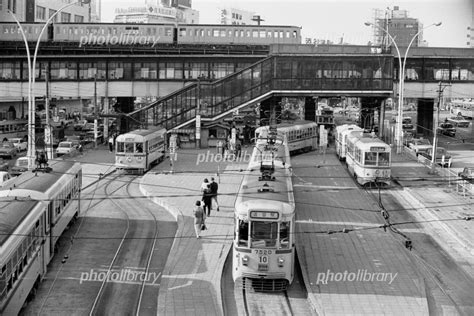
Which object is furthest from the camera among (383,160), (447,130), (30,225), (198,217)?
(447,130)

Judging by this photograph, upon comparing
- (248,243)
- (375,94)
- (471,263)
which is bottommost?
(471,263)

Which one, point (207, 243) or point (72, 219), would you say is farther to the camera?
point (72, 219)

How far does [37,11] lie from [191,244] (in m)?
95.2

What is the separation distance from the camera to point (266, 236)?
2072 cm

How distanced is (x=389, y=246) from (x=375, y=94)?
3620 centimetres

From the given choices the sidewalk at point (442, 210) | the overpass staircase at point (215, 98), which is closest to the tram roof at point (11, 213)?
the sidewalk at point (442, 210)

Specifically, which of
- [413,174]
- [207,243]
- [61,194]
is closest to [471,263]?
[207,243]

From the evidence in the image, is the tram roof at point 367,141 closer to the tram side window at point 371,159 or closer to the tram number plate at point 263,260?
the tram side window at point 371,159

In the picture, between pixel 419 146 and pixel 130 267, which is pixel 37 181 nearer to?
pixel 130 267

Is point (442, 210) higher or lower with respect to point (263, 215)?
lower

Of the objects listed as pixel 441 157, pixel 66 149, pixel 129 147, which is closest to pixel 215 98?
pixel 66 149

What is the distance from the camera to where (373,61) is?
6094cm

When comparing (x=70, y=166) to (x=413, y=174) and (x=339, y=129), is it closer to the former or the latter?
(x=413, y=174)

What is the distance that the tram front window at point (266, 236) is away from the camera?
2069 cm
